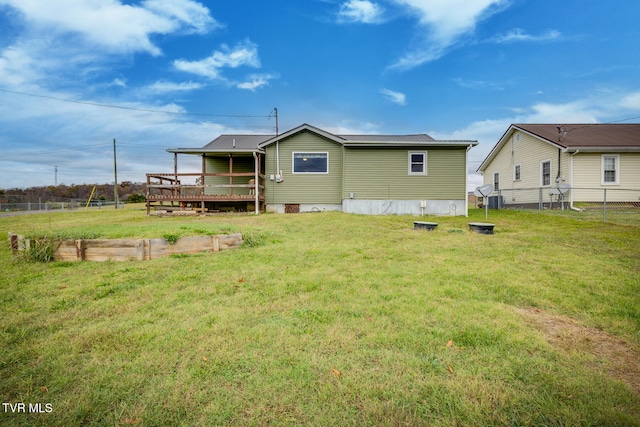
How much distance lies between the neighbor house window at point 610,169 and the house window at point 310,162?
16.2m

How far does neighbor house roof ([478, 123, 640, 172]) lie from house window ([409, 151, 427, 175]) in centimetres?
869

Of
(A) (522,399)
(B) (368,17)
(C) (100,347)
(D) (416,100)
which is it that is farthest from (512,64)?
(C) (100,347)

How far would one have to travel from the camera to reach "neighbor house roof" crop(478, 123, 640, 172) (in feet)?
51.9

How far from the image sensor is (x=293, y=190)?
49.4 ft

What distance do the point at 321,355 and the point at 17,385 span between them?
2.31m

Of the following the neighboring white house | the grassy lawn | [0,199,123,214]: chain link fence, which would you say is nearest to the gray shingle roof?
the neighboring white house

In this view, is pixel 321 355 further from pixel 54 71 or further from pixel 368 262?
pixel 54 71

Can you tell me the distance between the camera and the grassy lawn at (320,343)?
184cm

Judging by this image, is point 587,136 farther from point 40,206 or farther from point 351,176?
point 40,206

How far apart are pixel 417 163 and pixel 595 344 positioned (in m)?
13.1

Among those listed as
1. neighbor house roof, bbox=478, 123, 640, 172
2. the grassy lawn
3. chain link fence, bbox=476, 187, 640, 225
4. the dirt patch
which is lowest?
the dirt patch

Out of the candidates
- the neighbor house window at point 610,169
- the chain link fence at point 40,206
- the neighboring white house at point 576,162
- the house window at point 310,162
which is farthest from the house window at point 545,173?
the chain link fence at point 40,206

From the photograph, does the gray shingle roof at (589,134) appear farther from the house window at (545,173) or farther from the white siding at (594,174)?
the house window at (545,173)

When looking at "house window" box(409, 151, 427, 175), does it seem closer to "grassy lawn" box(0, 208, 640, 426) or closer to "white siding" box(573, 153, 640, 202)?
"white siding" box(573, 153, 640, 202)
